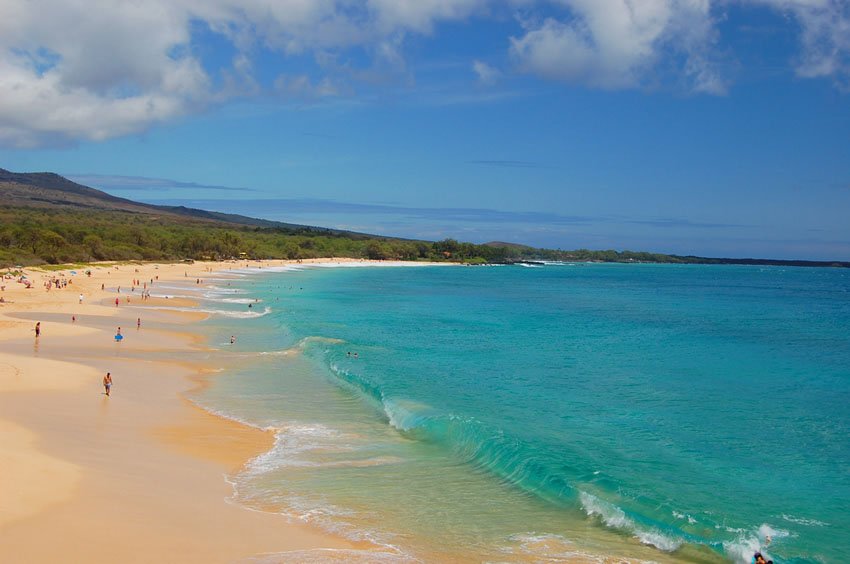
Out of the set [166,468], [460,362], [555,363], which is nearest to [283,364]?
[460,362]

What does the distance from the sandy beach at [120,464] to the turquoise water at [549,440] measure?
0.78 m

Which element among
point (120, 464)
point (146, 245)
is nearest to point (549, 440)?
point (120, 464)

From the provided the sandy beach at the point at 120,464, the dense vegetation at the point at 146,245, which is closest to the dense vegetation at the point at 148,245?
the dense vegetation at the point at 146,245

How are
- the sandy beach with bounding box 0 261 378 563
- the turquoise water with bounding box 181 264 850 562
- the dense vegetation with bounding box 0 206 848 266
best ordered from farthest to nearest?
the dense vegetation with bounding box 0 206 848 266, the turquoise water with bounding box 181 264 850 562, the sandy beach with bounding box 0 261 378 563

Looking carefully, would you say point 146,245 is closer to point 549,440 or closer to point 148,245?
point 148,245

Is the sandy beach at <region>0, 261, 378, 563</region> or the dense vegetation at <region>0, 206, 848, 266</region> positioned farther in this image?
the dense vegetation at <region>0, 206, 848, 266</region>

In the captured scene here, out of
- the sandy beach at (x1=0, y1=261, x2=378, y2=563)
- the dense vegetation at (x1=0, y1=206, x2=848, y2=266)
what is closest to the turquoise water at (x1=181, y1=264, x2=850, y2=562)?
the sandy beach at (x1=0, y1=261, x2=378, y2=563)

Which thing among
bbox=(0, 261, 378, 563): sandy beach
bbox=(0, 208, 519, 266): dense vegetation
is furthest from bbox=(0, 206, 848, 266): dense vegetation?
bbox=(0, 261, 378, 563): sandy beach

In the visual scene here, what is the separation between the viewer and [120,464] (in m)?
12.7

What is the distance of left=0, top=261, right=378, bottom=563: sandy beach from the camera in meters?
9.23

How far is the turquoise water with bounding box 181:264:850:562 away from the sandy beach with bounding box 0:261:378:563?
776 mm

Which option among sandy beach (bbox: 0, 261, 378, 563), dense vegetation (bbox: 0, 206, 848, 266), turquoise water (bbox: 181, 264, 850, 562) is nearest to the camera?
sandy beach (bbox: 0, 261, 378, 563)

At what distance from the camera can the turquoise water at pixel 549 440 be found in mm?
10625

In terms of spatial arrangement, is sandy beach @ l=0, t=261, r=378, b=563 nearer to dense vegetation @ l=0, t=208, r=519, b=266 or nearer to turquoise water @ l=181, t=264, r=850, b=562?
turquoise water @ l=181, t=264, r=850, b=562
